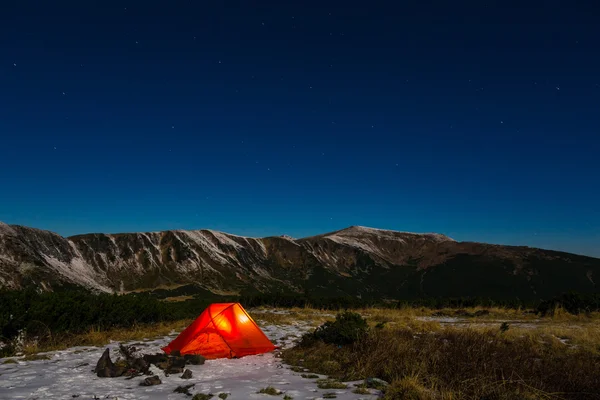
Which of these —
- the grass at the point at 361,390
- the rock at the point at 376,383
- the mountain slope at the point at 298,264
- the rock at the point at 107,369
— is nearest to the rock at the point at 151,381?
the rock at the point at 107,369

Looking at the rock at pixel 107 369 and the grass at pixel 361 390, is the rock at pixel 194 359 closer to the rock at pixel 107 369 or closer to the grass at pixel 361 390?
the rock at pixel 107 369

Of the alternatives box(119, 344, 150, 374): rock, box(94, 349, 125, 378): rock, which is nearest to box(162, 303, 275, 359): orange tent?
box(119, 344, 150, 374): rock

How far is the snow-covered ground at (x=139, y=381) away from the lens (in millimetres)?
6164

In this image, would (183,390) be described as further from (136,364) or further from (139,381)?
(136,364)

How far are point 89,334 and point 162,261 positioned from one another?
329 feet

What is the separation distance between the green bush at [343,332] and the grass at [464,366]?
0.96ft

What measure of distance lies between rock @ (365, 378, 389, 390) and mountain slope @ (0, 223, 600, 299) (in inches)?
2985

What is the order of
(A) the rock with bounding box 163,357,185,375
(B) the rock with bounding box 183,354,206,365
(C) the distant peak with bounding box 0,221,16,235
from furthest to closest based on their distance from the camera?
(C) the distant peak with bounding box 0,221,16,235, (B) the rock with bounding box 183,354,206,365, (A) the rock with bounding box 163,357,185,375

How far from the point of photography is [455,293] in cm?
10238

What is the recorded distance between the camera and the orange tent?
10148 millimetres

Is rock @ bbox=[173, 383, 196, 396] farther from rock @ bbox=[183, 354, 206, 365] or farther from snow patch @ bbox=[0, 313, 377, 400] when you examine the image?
rock @ bbox=[183, 354, 206, 365]

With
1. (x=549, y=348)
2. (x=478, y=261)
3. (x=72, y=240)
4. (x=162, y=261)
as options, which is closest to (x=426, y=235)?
(x=478, y=261)

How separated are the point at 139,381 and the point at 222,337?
3448 mm

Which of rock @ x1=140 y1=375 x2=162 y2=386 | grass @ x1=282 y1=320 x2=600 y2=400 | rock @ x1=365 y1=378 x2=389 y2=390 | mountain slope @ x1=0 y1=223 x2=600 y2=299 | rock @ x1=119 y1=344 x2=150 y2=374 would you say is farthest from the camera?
mountain slope @ x1=0 y1=223 x2=600 y2=299
